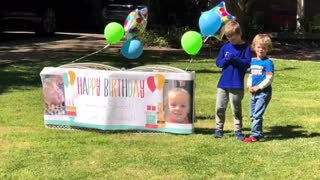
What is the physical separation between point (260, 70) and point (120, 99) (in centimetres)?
170

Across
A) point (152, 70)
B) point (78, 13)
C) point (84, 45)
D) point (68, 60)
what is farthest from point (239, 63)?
point (78, 13)

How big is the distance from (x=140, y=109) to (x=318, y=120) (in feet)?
8.44

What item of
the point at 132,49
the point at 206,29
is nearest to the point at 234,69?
the point at 206,29

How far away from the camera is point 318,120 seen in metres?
7.86

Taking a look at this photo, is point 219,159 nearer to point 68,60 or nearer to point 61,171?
point 61,171

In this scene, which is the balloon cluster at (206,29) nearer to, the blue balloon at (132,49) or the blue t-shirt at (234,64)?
the blue t-shirt at (234,64)

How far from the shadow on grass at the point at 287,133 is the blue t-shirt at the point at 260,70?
2.46ft

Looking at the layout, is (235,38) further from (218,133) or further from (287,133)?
(287,133)

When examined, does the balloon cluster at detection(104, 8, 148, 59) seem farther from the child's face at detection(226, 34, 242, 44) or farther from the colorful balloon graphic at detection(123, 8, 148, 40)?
the child's face at detection(226, 34, 242, 44)

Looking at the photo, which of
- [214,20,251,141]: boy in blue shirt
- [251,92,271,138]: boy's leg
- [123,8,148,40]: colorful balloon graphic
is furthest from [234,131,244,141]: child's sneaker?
[123,8,148,40]: colorful balloon graphic

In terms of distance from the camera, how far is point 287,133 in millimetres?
7094

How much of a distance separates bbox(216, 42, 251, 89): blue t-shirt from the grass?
657 millimetres

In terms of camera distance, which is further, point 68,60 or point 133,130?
point 68,60

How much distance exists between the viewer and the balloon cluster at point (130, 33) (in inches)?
284
